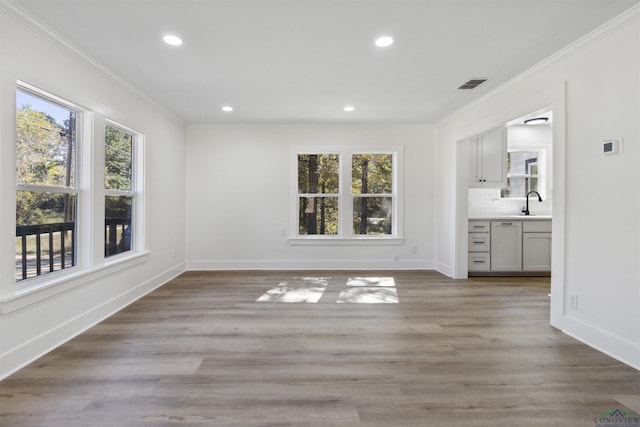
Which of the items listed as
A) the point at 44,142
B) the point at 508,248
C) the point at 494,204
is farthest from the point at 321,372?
the point at 494,204

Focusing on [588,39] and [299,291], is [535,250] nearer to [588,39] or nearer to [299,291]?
[588,39]

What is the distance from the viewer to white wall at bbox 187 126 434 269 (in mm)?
5531

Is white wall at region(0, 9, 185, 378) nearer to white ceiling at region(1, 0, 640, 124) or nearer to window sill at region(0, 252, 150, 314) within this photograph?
window sill at region(0, 252, 150, 314)

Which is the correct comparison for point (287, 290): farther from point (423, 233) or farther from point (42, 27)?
point (42, 27)

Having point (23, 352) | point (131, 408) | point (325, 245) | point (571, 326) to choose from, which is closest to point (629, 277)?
point (571, 326)

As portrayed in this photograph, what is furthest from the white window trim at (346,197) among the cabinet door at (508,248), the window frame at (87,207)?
the window frame at (87,207)

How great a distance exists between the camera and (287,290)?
4273 millimetres

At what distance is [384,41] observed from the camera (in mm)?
2648

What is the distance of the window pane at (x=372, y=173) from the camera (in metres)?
5.66

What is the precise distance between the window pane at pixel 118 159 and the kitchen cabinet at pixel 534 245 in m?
5.63

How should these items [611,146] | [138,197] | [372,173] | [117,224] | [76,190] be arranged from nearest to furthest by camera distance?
[611,146] < [76,190] < [117,224] < [138,197] < [372,173]

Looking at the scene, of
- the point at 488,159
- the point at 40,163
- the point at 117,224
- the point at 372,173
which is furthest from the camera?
the point at 372,173

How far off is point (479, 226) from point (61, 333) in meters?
5.24

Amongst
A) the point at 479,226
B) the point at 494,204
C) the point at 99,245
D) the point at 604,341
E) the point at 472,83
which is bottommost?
the point at 604,341
